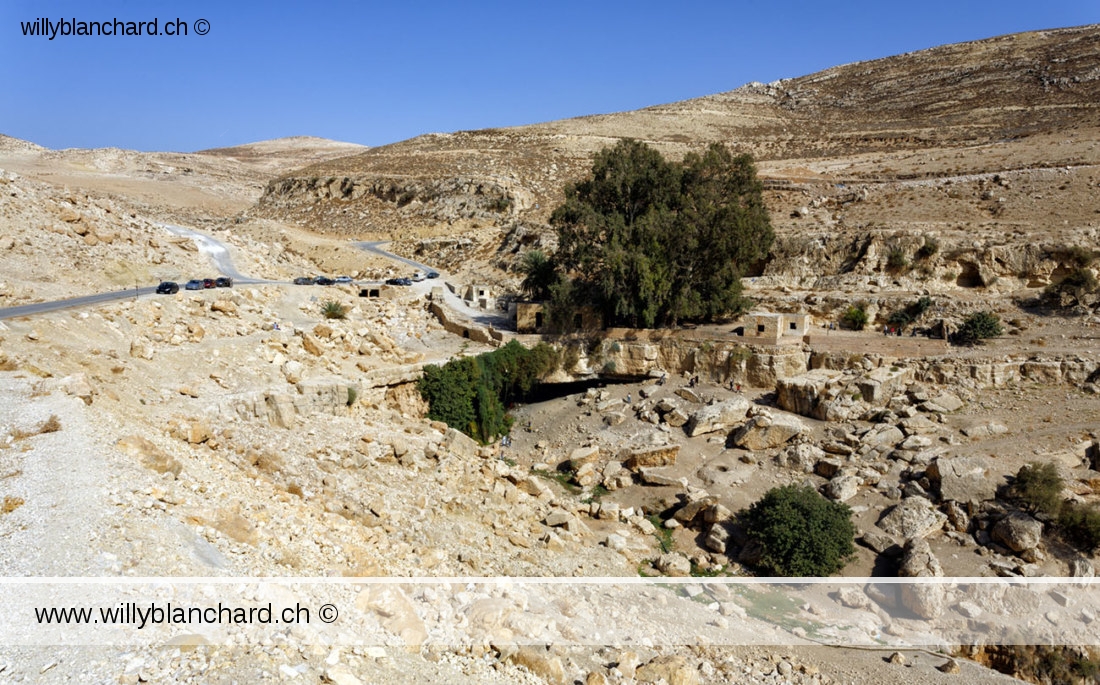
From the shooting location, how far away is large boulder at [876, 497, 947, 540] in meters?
15.4

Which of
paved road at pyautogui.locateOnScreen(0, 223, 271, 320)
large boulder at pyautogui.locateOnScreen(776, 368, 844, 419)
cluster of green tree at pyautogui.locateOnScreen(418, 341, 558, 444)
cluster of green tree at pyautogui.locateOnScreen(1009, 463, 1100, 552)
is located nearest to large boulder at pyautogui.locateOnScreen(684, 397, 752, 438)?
large boulder at pyautogui.locateOnScreen(776, 368, 844, 419)

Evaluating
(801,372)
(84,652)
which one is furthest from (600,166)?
(84,652)

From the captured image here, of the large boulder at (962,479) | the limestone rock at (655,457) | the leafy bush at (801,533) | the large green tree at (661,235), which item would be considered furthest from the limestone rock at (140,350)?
the large boulder at (962,479)

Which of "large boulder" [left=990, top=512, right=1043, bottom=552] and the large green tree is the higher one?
the large green tree

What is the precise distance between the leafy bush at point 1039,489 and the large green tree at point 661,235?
37.0 ft

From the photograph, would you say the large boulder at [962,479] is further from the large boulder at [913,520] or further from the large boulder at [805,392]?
the large boulder at [805,392]

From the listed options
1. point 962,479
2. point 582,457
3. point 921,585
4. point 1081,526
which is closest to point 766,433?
point 962,479

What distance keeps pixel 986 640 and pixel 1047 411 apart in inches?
345

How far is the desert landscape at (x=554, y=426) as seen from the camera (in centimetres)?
938

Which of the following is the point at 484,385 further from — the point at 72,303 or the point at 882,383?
the point at 882,383

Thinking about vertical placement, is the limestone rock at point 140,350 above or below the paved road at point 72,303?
below

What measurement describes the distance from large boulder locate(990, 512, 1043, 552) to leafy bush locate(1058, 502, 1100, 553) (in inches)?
17.5

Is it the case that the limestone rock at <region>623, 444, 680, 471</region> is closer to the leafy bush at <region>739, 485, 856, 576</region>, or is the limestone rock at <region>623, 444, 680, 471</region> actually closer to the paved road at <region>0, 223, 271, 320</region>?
the leafy bush at <region>739, 485, 856, 576</region>

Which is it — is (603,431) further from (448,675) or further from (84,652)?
(84,652)
